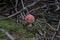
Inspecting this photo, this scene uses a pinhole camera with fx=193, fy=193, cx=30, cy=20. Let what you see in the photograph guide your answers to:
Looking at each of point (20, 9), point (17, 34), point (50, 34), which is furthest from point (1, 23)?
point (50, 34)

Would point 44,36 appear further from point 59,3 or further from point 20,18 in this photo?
point 59,3

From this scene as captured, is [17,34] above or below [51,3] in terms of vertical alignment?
below

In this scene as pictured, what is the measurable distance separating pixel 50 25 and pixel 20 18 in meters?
0.25

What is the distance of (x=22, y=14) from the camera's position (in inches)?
63.3

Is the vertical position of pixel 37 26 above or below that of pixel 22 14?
below

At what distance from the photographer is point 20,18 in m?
1.58

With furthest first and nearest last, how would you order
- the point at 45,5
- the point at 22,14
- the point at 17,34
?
the point at 45,5 < the point at 22,14 < the point at 17,34

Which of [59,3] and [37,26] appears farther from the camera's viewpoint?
[59,3]

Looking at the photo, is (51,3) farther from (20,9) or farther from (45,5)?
(20,9)

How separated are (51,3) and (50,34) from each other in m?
0.39

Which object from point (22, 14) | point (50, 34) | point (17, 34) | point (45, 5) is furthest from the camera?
point (45, 5)

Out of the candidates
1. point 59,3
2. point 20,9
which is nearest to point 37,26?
point 20,9

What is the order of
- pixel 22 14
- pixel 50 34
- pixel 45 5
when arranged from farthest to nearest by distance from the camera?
pixel 45 5, pixel 22 14, pixel 50 34

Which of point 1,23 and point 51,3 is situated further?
point 51,3
